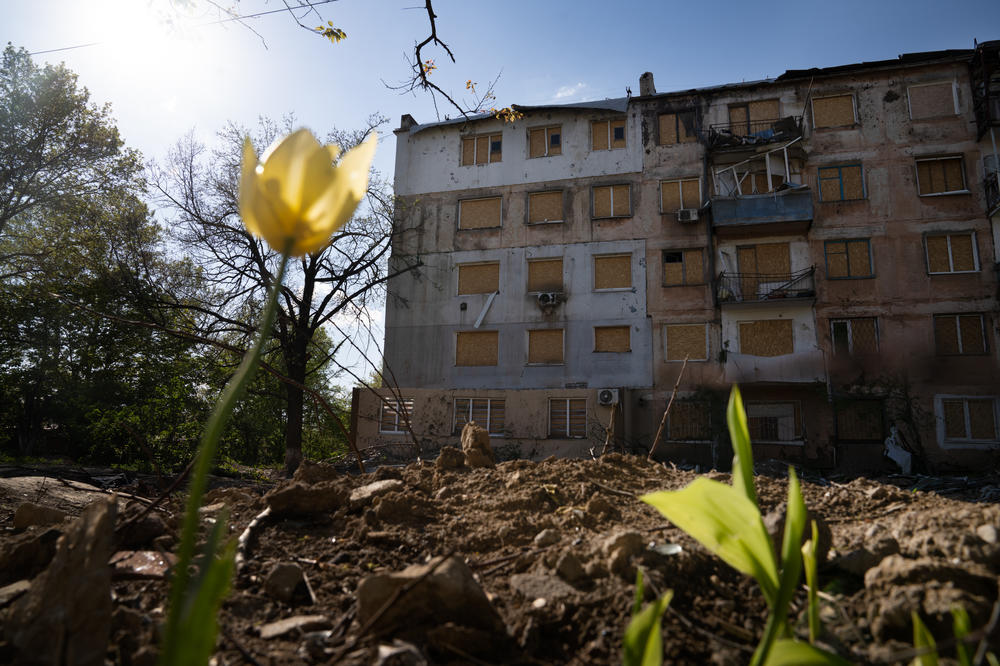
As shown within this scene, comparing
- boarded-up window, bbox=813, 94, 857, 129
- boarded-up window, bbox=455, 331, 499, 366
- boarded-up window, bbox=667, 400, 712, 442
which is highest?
boarded-up window, bbox=813, 94, 857, 129

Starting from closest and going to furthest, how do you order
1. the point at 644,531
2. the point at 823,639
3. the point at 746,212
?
the point at 823,639
the point at 644,531
the point at 746,212

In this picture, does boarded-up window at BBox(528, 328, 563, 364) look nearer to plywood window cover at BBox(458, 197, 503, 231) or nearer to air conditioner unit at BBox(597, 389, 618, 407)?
air conditioner unit at BBox(597, 389, 618, 407)

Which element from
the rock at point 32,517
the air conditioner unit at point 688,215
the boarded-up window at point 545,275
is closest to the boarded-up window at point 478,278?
the boarded-up window at point 545,275

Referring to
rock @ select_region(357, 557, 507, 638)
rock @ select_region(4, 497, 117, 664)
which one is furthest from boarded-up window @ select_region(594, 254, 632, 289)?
rock @ select_region(4, 497, 117, 664)

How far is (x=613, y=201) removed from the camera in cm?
2173

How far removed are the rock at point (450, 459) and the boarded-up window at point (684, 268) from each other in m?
18.0

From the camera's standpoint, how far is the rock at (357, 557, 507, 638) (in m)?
1.57

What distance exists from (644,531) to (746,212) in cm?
1951

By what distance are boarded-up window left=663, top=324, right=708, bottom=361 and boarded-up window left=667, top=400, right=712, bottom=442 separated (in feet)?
5.44

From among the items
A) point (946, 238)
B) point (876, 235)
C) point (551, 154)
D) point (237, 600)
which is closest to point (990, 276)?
point (946, 238)

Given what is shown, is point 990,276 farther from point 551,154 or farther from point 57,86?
point 57,86

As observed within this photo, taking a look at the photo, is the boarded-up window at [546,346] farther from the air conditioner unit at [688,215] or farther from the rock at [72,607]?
the rock at [72,607]

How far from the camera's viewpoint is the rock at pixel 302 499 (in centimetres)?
258

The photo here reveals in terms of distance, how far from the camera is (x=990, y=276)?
59.4ft
